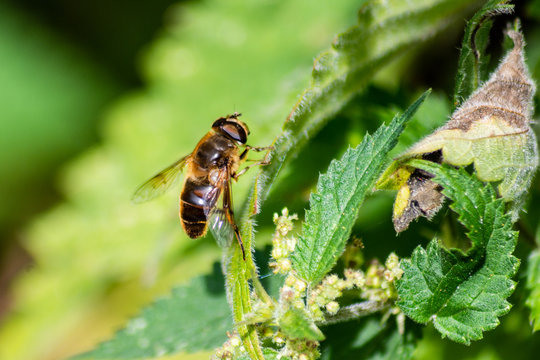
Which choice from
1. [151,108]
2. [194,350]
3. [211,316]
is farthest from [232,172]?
[151,108]

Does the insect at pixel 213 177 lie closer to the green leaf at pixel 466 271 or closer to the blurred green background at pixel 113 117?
the blurred green background at pixel 113 117

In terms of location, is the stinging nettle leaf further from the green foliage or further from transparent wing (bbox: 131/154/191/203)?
the green foliage

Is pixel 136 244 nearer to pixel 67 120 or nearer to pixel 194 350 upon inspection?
pixel 194 350

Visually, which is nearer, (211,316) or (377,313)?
(377,313)

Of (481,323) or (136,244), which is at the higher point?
(136,244)

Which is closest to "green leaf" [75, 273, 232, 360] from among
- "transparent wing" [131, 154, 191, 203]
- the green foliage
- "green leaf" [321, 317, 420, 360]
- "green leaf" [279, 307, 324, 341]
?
"green leaf" [321, 317, 420, 360]

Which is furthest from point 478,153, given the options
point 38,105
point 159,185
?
point 38,105

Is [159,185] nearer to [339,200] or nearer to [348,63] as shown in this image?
[348,63]

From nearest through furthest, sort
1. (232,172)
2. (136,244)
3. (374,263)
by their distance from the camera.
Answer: (374,263) < (232,172) < (136,244)
